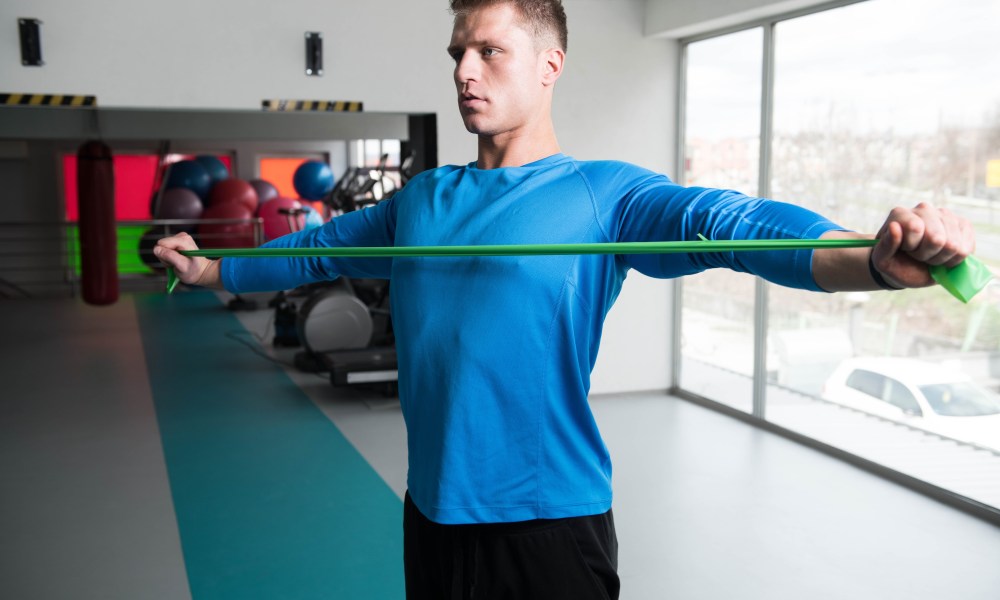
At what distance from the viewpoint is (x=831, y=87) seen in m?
4.76

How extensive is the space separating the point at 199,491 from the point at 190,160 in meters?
10.2

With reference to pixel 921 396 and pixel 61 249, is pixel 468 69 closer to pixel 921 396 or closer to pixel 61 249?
pixel 921 396

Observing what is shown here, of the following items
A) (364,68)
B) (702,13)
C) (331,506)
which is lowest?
(331,506)

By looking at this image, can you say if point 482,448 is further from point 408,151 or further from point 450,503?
point 408,151

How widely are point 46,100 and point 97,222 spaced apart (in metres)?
2.15

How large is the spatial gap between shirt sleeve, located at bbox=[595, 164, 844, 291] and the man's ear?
0.22 metres

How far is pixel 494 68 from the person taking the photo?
1331 millimetres

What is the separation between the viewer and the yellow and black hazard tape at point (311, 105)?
5.18m

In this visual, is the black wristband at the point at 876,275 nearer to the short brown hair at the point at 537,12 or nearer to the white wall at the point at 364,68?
the short brown hair at the point at 537,12

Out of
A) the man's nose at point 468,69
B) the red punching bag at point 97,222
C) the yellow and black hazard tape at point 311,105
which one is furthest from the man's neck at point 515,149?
the red punching bag at point 97,222

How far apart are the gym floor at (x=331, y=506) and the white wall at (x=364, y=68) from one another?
2.69 feet

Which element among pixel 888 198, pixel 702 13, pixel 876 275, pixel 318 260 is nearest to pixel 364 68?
pixel 702 13

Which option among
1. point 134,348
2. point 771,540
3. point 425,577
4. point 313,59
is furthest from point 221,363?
point 425,577

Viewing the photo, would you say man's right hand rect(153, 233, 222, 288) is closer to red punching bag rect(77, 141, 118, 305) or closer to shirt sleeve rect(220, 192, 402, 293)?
shirt sleeve rect(220, 192, 402, 293)
